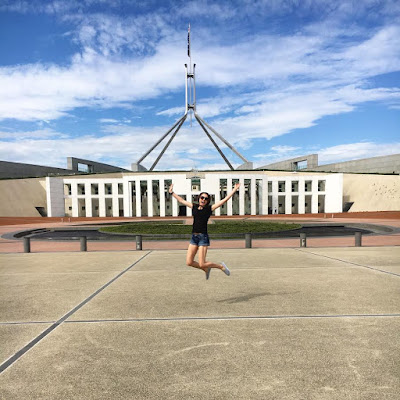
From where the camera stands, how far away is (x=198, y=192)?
4631 cm

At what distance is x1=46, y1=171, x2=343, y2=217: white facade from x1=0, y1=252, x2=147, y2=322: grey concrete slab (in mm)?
33802

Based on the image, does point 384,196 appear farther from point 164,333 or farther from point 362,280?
point 164,333

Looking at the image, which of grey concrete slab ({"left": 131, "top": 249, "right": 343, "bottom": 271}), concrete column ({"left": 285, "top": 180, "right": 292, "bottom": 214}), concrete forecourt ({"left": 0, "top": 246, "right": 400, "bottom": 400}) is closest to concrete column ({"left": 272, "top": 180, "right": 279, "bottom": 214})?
concrete column ({"left": 285, "top": 180, "right": 292, "bottom": 214})

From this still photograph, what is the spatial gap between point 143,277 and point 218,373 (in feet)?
16.1

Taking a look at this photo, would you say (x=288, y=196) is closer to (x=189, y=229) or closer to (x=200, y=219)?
(x=189, y=229)

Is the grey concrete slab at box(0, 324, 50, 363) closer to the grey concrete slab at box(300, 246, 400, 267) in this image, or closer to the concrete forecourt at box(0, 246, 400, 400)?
the concrete forecourt at box(0, 246, 400, 400)

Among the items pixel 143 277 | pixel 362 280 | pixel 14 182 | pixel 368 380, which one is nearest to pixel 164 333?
pixel 368 380

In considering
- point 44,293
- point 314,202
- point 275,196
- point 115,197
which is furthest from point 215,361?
point 314,202

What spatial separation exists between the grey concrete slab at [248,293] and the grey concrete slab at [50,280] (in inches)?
22.6

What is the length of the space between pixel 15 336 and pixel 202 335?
2667 mm

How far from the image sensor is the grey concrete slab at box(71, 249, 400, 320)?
202 inches

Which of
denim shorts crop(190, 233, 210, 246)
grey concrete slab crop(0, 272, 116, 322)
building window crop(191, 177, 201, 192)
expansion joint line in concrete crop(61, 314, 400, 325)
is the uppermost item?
building window crop(191, 177, 201, 192)

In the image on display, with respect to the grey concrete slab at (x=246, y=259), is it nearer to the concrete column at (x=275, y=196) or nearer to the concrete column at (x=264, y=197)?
the concrete column at (x=264, y=197)

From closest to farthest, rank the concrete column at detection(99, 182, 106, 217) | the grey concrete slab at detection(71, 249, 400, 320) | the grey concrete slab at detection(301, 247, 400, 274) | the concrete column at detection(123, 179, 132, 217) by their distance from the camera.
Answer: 1. the grey concrete slab at detection(71, 249, 400, 320)
2. the grey concrete slab at detection(301, 247, 400, 274)
3. the concrete column at detection(123, 179, 132, 217)
4. the concrete column at detection(99, 182, 106, 217)
